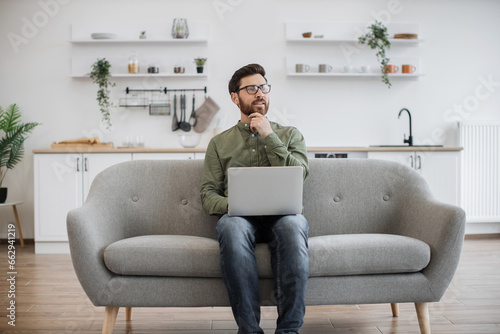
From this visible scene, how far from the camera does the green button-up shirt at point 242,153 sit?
6.88ft

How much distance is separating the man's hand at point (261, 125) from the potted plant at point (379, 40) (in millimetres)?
2717

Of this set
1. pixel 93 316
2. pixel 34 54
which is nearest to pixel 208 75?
pixel 34 54

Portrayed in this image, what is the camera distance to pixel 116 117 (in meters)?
4.65

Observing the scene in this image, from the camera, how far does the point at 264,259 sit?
6.10ft

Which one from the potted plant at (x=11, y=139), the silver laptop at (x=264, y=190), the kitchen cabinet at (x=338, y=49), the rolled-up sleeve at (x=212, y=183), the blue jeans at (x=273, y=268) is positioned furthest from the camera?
the kitchen cabinet at (x=338, y=49)

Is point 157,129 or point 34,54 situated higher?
point 34,54

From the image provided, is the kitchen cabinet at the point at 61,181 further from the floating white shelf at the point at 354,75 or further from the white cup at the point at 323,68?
the white cup at the point at 323,68

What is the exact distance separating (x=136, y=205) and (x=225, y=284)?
75cm

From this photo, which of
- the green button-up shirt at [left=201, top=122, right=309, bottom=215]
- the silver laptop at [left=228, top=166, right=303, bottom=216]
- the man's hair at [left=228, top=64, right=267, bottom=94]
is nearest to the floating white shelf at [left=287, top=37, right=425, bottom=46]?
the man's hair at [left=228, top=64, right=267, bottom=94]

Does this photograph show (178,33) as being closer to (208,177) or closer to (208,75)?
(208,75)

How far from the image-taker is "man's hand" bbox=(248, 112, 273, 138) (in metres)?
2.12

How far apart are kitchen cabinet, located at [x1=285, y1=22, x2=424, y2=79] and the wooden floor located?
2439mm

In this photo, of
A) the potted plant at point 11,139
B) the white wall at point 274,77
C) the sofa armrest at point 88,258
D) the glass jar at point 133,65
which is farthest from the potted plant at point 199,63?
the sofa armrest at point 88,258

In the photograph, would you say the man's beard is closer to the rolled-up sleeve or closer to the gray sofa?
the rolled-up sleeve
